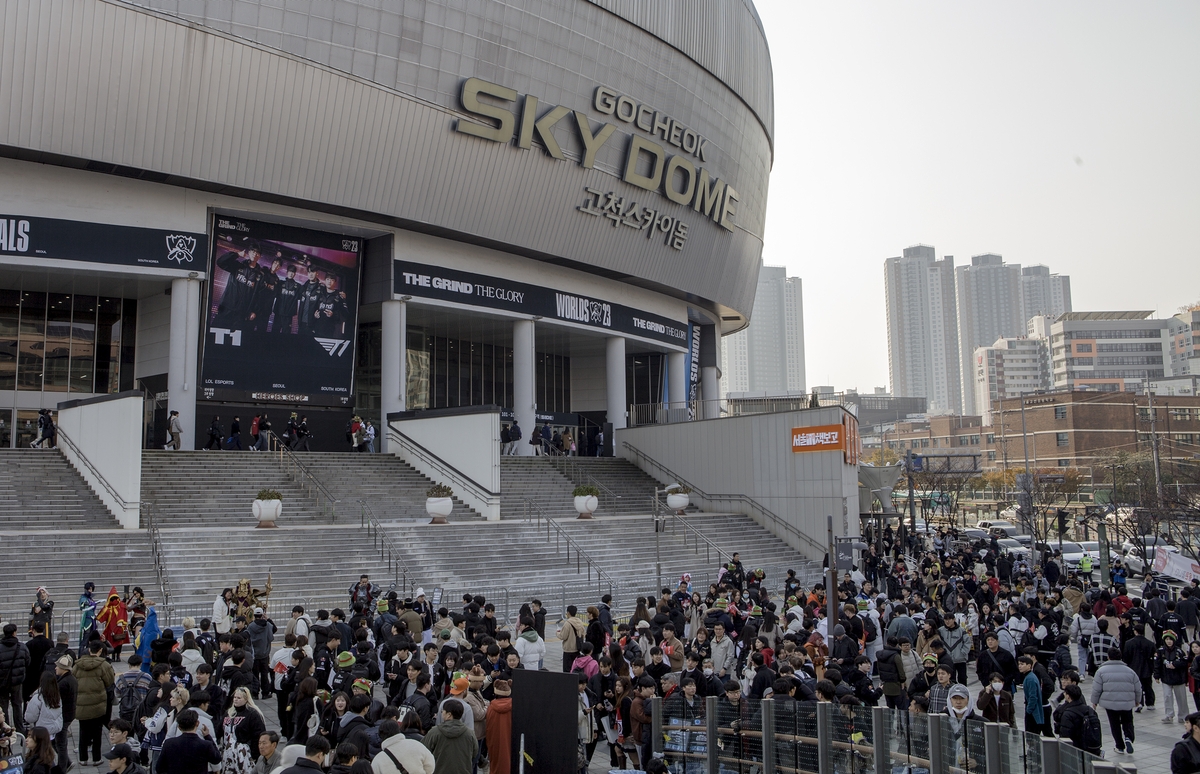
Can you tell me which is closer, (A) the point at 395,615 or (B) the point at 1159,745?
(B) the point at 1159,745

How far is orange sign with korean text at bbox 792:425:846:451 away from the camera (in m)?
32.6

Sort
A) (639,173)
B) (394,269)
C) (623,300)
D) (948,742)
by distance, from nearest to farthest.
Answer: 1. (948,742)
2. (394,269)
3. (639,173)
4. (623,300)

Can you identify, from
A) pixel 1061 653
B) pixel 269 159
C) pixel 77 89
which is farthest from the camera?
pixel 269 159

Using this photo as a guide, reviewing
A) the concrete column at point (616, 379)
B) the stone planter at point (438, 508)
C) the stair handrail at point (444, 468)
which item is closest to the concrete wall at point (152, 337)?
the stair handrail at point (444, 468)

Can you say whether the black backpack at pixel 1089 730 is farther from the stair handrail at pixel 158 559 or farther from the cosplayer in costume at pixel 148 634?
the stair handrail at pixel 158 559

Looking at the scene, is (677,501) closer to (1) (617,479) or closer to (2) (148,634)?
(1) (617,479)

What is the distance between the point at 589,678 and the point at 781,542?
76.9 ft

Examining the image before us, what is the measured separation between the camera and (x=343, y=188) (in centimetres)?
3400

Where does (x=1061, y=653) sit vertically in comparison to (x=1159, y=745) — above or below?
above

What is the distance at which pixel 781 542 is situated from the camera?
33.5 metres

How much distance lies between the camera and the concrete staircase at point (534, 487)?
3183cm

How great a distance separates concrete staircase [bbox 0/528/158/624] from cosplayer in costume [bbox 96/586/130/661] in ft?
10.1

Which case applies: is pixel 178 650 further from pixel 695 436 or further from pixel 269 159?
pixel 695 436

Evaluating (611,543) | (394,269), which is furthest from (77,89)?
(611,543)
